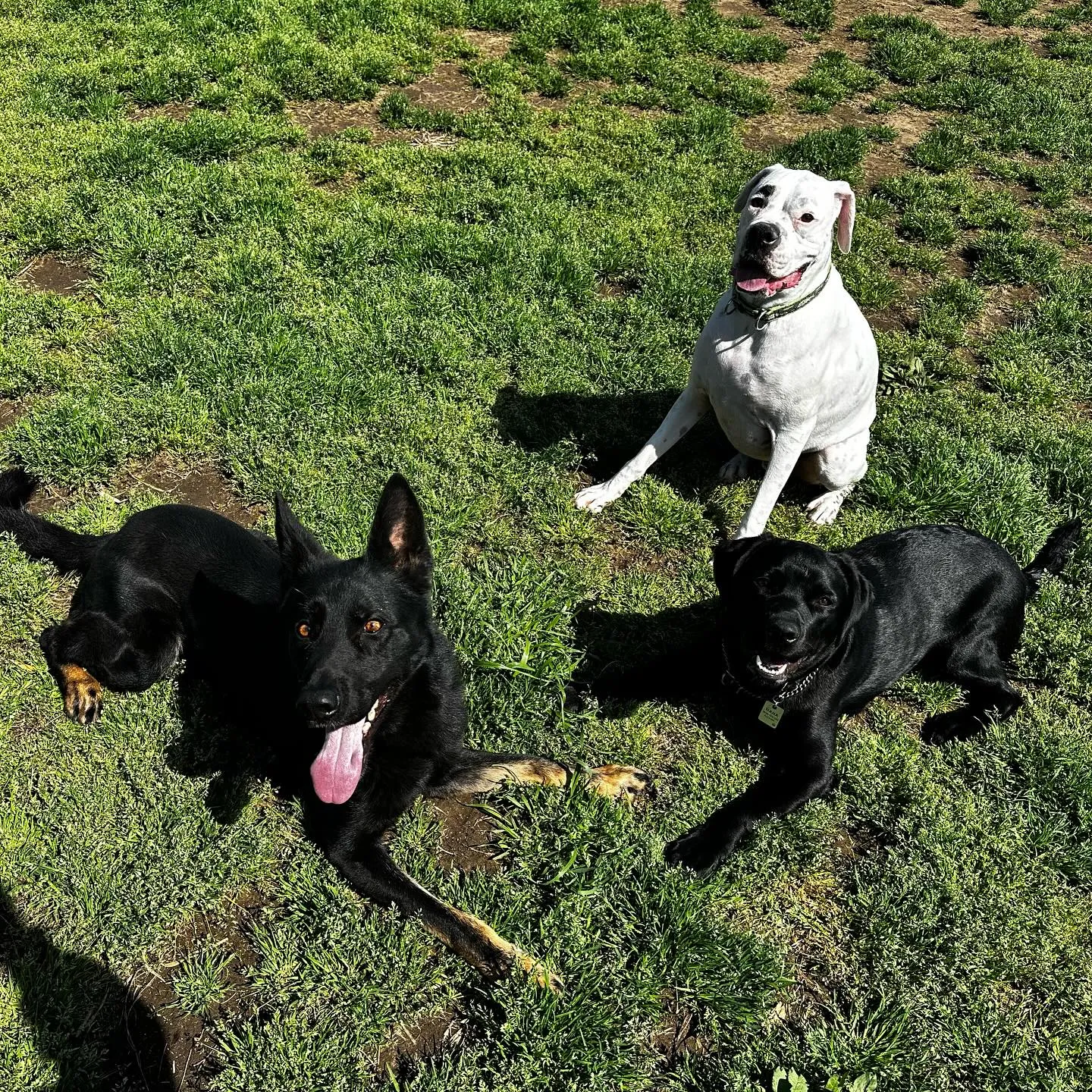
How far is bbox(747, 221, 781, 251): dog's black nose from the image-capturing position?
349 centimetres

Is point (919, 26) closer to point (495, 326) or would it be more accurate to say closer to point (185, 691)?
point (495, 326)

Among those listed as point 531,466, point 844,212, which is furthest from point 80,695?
point 844,212

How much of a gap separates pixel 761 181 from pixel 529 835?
3002 mm

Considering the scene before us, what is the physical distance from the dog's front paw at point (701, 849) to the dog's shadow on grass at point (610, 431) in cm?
202

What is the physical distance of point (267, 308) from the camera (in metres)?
5.17

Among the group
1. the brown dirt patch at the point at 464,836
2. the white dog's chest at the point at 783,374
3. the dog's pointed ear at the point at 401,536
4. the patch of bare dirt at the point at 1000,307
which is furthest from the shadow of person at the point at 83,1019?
the patch of bare dirt at the point at 1000,307

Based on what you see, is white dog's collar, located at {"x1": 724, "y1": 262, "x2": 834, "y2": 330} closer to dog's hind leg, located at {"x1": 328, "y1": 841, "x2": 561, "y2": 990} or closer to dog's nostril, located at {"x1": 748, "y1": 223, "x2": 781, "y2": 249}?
dog's nostril, located at {"x1": 748, "y1": 223, "x2": 781, "y2": 249}

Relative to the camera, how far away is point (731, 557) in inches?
124

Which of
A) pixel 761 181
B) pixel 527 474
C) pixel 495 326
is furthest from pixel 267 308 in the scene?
pixel 761 181

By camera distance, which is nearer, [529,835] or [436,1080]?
[436,1080]

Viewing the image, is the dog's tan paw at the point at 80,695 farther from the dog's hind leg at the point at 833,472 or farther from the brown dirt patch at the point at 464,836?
the dog's hind leg at the point at 833,472

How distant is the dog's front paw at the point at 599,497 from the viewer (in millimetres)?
4328

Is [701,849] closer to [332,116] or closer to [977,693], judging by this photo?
[977,693]

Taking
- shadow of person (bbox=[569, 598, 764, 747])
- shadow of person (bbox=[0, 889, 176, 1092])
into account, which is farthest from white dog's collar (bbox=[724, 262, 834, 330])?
shadow of person (bbox=[0, 889, 176, 1092])
